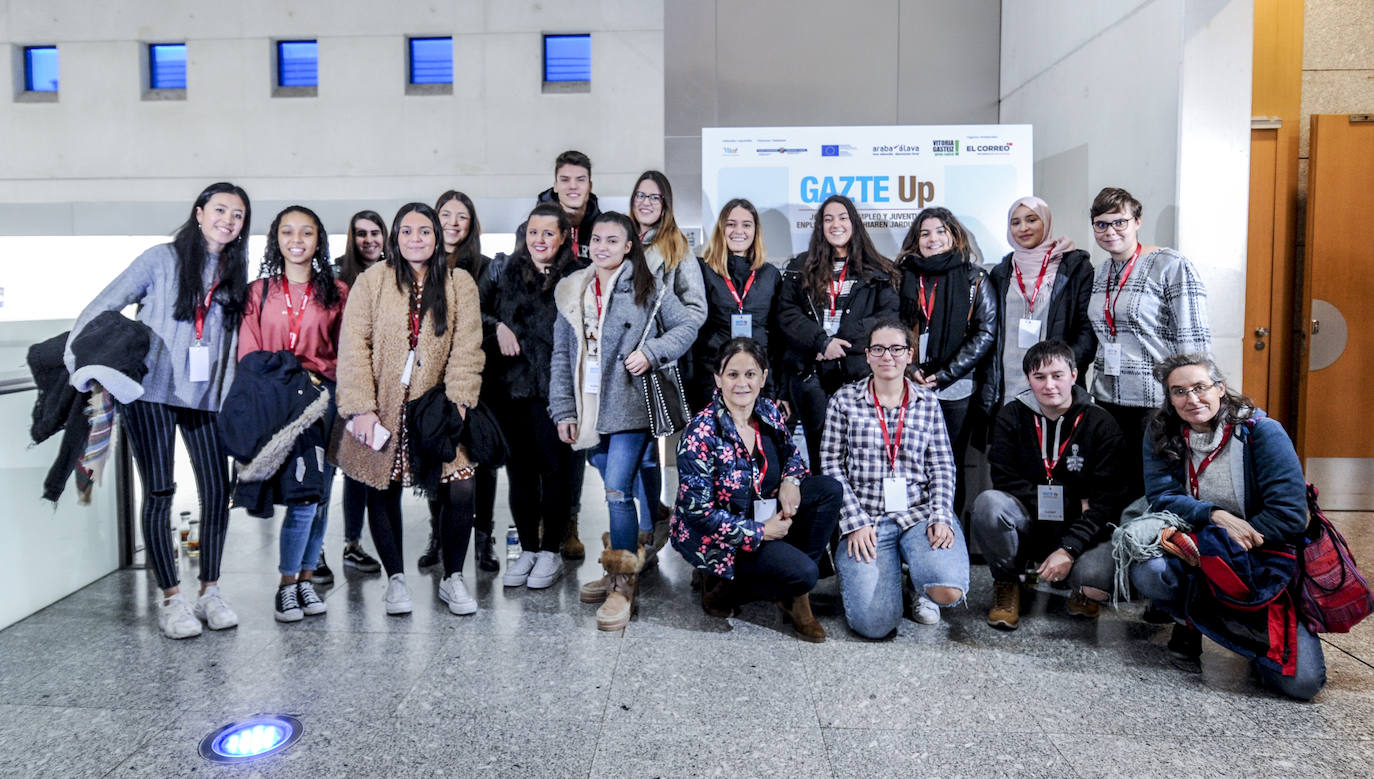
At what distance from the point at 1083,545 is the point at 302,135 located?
282 inches

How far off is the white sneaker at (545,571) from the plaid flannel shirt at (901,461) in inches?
46.6

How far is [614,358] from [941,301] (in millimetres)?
1387

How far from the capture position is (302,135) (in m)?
7.77

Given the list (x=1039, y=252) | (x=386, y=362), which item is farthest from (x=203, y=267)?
(x=1039, y=252)

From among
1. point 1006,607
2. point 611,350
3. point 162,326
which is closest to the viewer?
point 162,326

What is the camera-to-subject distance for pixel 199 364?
2984 mm

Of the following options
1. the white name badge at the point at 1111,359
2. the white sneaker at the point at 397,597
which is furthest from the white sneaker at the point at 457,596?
the white name badge at the point at 1111,359

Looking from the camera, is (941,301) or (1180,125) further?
(1180,125)

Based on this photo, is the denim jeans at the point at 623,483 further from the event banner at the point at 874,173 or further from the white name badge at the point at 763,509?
the event banner at the point at 874,173

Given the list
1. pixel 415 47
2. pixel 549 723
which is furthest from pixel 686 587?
pixel 415 47

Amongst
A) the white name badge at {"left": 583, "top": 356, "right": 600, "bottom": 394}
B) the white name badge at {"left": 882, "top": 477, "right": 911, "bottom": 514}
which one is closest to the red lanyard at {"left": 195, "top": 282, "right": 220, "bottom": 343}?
the white name badge at {"left": 583, "top": 356, "right": 600, "bottom": 394}

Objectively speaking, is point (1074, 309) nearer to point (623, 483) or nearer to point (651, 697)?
point (623, 483)

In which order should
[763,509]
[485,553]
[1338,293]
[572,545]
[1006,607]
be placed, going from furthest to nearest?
[1338,293] < [572,545] < [485,553] < [1006,607] < [763,509]

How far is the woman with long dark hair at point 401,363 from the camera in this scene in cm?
306
